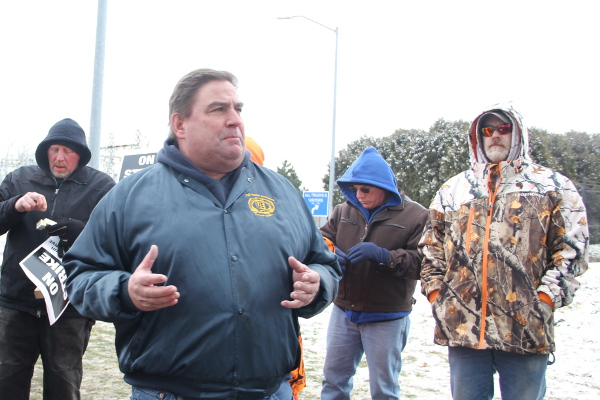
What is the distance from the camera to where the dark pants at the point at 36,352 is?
145 inches

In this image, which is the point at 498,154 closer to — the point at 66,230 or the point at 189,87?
the point at 189,87

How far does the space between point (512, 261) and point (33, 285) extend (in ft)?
10.0

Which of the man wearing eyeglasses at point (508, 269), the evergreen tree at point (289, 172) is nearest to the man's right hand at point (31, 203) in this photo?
the man wearing eyeglasses at point (508, 269)

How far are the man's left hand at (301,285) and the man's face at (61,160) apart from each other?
96.4 inches

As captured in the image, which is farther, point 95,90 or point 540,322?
point 95,90

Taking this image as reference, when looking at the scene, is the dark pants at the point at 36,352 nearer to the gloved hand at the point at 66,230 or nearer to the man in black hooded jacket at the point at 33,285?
the man in black hooded jacket at the point at 33,285

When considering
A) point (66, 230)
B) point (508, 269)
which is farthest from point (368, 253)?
point (66, 230)

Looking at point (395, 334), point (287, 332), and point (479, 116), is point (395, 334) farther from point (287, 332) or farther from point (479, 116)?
point (287, 332)

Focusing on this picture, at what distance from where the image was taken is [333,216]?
15.1 feet

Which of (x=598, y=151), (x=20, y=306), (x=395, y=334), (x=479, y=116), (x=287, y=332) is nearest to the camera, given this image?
(x=287, y=332)

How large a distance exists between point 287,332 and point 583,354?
18.9 ft

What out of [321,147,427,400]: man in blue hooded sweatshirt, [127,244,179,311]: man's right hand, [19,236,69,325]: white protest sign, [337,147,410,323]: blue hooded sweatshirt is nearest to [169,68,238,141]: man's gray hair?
[127,244,179,311]: man's right hand

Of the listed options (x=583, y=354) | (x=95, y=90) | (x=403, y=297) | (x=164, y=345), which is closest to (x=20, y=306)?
(x=164, y=345)

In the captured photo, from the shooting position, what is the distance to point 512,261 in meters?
3.05
